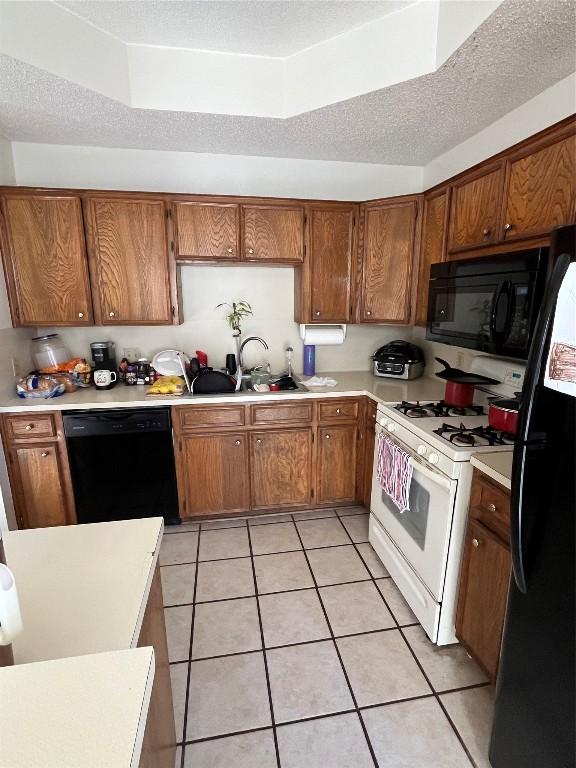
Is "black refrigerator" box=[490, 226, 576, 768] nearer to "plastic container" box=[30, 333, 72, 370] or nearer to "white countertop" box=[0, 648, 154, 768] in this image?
"white countertop" box=[0, 648, 154, 768]

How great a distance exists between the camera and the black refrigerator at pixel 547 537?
0.92m

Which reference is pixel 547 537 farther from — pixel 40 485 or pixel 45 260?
pixel 45 260

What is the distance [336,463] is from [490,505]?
134 cm

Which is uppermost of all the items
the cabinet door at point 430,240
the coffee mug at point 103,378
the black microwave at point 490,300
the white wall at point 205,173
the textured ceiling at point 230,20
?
the textured ceiling at point 230,20

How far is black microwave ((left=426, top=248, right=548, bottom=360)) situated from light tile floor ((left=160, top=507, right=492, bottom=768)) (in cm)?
137

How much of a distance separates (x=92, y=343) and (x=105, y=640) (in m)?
2.42

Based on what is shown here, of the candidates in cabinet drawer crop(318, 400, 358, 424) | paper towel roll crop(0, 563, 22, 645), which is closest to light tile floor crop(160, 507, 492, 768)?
cabinet drawer crop(318, 400, 358, 424)

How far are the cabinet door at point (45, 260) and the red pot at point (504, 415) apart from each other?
95.5 inches

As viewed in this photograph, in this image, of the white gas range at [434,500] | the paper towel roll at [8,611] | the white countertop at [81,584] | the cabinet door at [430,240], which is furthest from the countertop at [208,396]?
the paper towel roll at [8,611]

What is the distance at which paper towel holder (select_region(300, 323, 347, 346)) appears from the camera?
2877mm

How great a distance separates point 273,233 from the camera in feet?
8.49

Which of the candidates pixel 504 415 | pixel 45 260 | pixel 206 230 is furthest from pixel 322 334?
pixel 45 260

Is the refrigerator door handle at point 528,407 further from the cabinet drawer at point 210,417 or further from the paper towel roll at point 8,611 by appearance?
the cabinet drawer at point 210,417

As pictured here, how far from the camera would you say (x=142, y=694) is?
0.54m
